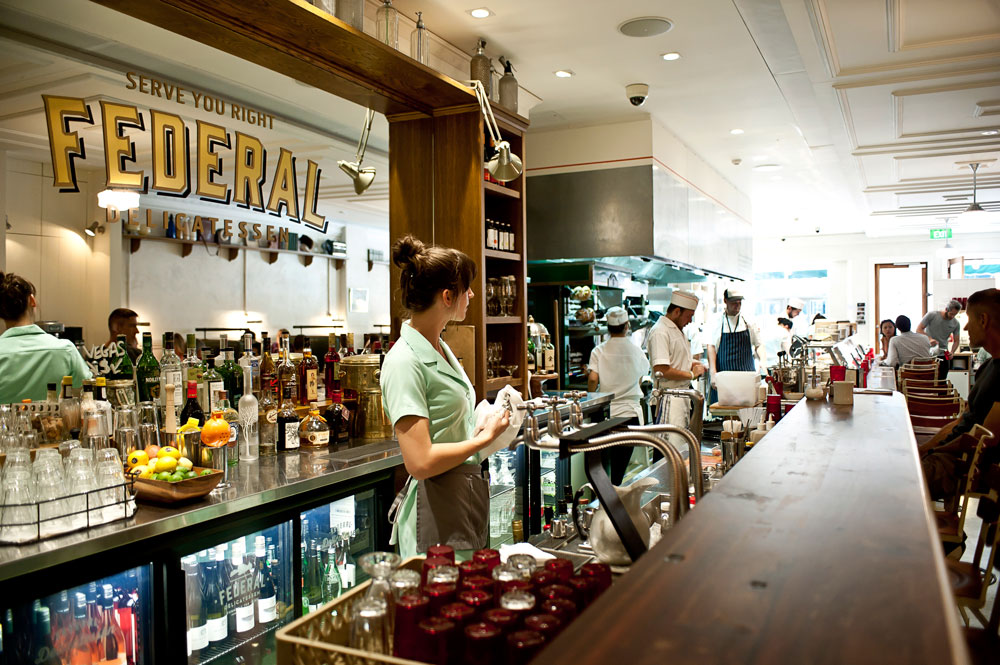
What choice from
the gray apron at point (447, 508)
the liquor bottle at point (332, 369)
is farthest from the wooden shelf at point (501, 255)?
the gray apron at point (447, 508)

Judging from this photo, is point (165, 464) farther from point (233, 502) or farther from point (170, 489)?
point (233, 502)

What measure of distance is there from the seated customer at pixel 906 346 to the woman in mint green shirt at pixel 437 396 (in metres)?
8.48

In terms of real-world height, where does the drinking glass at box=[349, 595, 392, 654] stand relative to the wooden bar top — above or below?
below

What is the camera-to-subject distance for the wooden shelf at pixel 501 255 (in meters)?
4.35

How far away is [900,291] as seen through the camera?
1552 centimetres

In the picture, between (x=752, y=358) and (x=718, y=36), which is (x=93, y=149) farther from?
(x=752, y=358)

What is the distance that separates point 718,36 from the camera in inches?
180

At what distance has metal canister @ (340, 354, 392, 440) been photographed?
3.51 metres

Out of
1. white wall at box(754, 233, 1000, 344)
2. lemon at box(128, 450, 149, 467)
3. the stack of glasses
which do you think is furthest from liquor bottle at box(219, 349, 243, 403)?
white wall at box(754, 233, 1000, 344)

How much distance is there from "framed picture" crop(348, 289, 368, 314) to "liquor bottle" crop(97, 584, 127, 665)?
6.96 ft

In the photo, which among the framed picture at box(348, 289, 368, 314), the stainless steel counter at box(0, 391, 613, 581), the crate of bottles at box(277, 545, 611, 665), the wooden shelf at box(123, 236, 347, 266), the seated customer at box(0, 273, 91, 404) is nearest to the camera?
the crate of bottles at box(277, 545, 611, 665)

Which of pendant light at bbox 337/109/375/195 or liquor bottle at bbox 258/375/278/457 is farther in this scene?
pendant light at bbox 337/109/375/195

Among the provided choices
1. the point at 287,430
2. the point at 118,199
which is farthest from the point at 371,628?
the point at 118,199

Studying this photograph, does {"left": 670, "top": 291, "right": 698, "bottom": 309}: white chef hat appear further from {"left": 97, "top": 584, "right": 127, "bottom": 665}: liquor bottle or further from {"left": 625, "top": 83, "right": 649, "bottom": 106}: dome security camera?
{"left": 97, "top": 584, "right": 127, "bottom": 665}: liquor bottle
